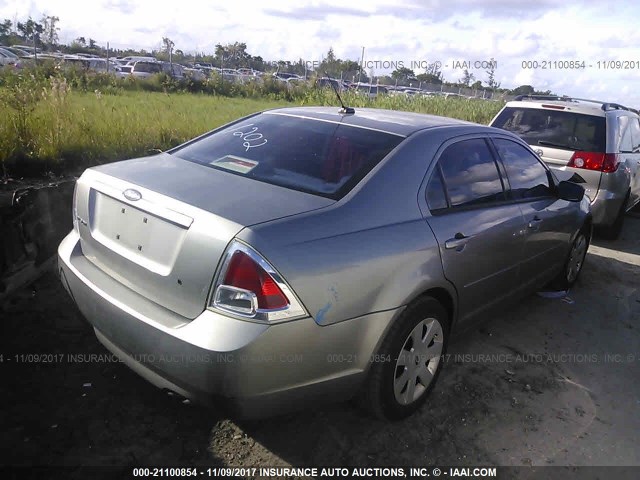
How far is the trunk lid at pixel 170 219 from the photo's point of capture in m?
2.25

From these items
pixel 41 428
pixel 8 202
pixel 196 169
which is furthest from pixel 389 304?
pixel 8 202

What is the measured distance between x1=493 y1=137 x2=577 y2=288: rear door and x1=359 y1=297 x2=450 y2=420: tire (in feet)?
3.97

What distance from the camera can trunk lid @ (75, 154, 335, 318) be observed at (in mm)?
2246

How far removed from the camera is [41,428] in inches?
104

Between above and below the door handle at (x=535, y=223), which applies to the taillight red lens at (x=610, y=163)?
above

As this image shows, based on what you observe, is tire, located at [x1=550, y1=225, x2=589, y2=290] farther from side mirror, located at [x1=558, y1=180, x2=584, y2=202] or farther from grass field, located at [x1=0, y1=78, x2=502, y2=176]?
grass field, located at [x1=0, y1=78, x2=502, y2=176]

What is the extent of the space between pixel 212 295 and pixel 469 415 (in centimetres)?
180

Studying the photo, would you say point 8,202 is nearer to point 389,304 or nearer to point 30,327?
point 30,327

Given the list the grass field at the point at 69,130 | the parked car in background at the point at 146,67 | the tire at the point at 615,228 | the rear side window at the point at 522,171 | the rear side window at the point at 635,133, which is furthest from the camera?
the parked car in background at the point at 146,67

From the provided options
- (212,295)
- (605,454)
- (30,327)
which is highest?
(212,295)

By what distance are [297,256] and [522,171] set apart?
250 cm

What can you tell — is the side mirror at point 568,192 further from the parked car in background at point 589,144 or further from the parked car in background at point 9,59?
the parked car in background at point 9,59

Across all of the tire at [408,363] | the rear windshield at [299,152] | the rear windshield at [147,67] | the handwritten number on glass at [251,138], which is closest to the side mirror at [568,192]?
the tire at [408,363]

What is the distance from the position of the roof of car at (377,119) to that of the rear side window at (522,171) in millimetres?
407
